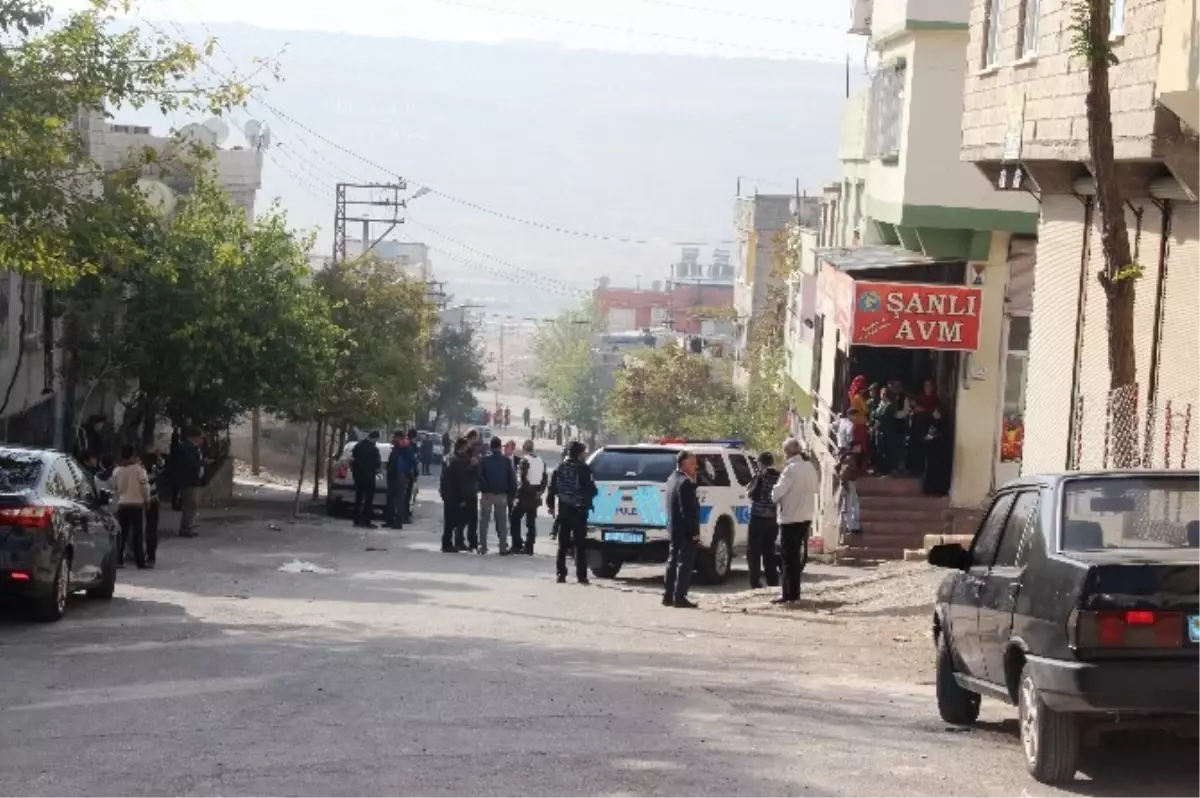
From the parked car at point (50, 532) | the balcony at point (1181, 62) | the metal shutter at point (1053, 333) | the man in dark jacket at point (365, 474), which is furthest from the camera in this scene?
the man in dark jacket at point (365, 474)

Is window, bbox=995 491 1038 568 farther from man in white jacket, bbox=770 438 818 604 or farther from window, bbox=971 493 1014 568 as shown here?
man in white jacket, bbox=770 438 818 604

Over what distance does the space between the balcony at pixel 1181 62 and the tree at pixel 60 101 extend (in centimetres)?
967

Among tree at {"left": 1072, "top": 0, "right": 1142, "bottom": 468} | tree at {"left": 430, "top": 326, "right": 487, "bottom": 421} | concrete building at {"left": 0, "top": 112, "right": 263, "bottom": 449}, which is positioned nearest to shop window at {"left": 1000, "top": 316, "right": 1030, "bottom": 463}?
concrete building at {"left": 0, "top": 112, "right": 263, "bottom": 449}

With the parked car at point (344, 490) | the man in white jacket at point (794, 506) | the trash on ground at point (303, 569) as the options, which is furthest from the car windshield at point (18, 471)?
the parked car at point (344, 490)

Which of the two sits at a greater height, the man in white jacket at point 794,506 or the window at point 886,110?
the window at point 886,110

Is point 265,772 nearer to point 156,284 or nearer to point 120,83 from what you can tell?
point 120,83

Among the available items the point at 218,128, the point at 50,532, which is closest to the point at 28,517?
the point at 50,532

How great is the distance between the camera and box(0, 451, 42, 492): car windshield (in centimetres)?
1864

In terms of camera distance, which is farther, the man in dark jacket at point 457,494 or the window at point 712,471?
the man in dark jacket at point 457,494

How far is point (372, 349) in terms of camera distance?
2235 inches

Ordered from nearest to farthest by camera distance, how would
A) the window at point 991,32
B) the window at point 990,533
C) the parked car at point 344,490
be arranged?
the window at point 990,533 → the window at point 991,32 → the parked car at point 344,490

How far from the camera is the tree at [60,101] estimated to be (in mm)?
21047

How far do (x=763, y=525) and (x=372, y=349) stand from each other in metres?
31.9

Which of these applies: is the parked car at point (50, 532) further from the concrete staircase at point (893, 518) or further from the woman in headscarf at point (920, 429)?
the woman in headscarf at point (920, 429)
